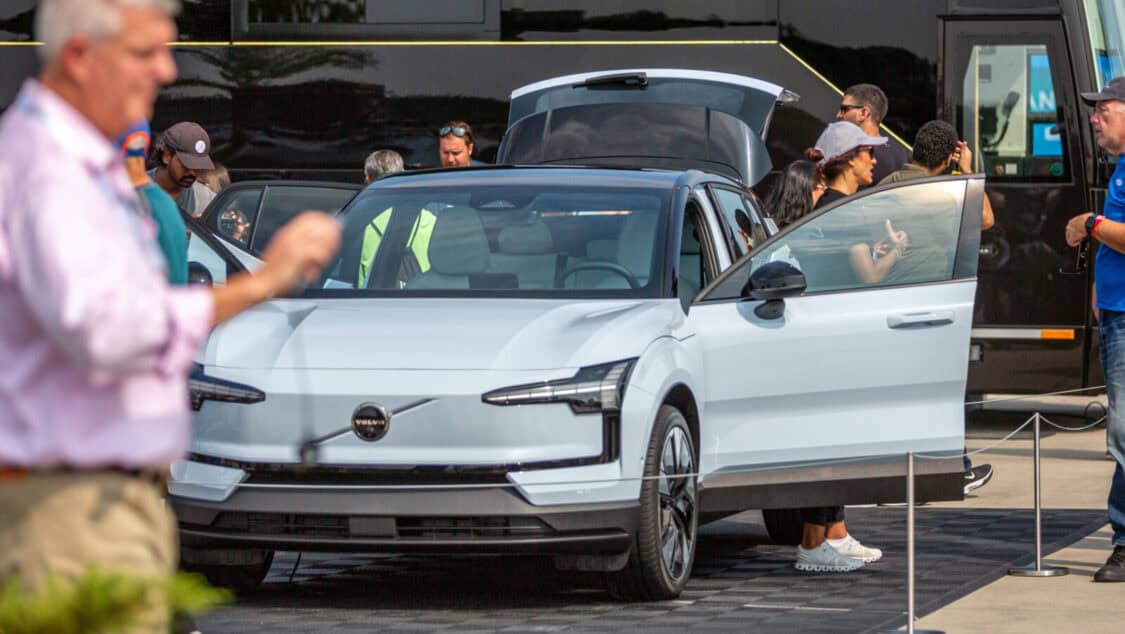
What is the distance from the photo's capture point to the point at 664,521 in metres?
8.34

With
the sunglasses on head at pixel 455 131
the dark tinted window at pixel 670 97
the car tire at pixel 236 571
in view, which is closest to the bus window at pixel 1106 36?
the dark tinted window at pixel 670 97

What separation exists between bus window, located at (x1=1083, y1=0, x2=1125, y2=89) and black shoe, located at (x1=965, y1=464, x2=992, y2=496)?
416cm

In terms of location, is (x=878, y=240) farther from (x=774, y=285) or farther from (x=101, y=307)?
(x=101, y=307)

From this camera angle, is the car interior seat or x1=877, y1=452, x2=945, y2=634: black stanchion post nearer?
x1=877, y1=452, x2=945, y2=634: black stanchion post

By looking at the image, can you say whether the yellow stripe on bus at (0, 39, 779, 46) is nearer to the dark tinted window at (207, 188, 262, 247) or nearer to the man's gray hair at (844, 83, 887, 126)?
the dark tinted window at (207, 188, 262, 247)

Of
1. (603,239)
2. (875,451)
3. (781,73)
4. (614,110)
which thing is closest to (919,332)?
(875,451)

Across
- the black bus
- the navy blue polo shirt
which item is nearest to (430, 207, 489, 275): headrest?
the navy blue polo shirt

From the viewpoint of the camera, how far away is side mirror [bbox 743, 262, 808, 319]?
28.1 feet

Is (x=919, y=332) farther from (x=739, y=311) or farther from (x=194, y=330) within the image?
(x=194, y=330)

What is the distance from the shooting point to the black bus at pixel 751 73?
15.4m

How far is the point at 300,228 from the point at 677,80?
36.1 feet

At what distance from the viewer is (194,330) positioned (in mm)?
3262

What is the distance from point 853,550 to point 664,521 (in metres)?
1.53

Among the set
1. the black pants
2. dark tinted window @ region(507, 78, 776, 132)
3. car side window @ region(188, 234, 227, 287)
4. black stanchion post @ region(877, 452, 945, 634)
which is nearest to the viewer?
black stanchion post @ region(877, 452, 945, 634)
